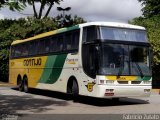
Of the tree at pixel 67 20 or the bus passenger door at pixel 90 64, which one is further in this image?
the tree at pixel 67 20

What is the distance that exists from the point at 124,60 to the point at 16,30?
79.8 feet

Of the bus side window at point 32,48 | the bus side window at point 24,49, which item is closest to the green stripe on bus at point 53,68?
the bus side window at point 32,48

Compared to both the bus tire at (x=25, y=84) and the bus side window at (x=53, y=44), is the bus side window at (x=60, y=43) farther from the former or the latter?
the bus tire at (x=25, y=84)

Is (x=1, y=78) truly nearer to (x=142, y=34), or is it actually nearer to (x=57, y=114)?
(x=142, y=34)

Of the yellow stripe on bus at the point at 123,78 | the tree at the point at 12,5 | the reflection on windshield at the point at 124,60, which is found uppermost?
the tree at the point at 12,5

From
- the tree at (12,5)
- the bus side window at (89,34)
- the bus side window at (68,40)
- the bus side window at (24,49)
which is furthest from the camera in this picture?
the bus side window at (24,49)

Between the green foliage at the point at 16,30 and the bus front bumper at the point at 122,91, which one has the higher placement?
the green foliage at the point at 16,30

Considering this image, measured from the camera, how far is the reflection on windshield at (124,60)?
1720 cm

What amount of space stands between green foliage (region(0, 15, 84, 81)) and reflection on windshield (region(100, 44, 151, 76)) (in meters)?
23.0

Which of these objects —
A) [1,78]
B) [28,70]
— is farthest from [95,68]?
[1,78]

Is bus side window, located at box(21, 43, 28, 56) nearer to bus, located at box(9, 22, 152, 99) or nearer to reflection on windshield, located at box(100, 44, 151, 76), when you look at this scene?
bus, located at box(9, 22, 152, 99)

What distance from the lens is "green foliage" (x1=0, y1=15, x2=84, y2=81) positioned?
39844mm

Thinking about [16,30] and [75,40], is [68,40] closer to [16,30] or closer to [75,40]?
[75,40]

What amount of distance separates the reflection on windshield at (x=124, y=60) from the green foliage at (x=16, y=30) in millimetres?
22987
